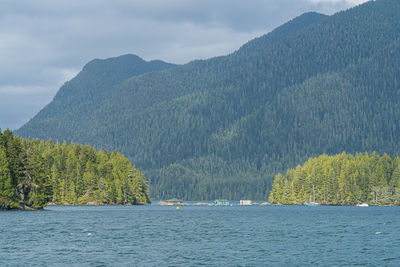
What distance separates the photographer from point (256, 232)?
132750mm

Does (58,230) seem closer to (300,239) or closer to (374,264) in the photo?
(300,239)

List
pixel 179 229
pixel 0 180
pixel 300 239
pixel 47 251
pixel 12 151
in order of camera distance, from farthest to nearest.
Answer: pixel 12 151
pixel 0 180
pixel 179 229
pixel 300 239
pixel 47 251

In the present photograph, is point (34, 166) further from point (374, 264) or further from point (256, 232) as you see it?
point (374, 264)

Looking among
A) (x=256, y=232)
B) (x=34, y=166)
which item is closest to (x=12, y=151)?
(x=34, y=166)

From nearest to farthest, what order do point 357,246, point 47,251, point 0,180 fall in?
point 47,251
point 357,246
point 0,180

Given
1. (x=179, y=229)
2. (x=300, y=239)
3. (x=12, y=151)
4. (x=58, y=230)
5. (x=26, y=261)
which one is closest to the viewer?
(x=26, y=261)

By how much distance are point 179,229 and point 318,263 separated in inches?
2428

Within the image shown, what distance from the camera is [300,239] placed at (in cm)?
11631

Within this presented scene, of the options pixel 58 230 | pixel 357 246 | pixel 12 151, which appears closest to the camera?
pixel 357 246

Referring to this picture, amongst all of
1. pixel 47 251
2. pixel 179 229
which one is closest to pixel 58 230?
pixel 179 229

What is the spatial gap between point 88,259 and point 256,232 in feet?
179

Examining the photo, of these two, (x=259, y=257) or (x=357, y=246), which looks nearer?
(x=259, y=257)

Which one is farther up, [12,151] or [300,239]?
[12,151]

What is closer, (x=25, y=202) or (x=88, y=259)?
(x=88, y=259)
